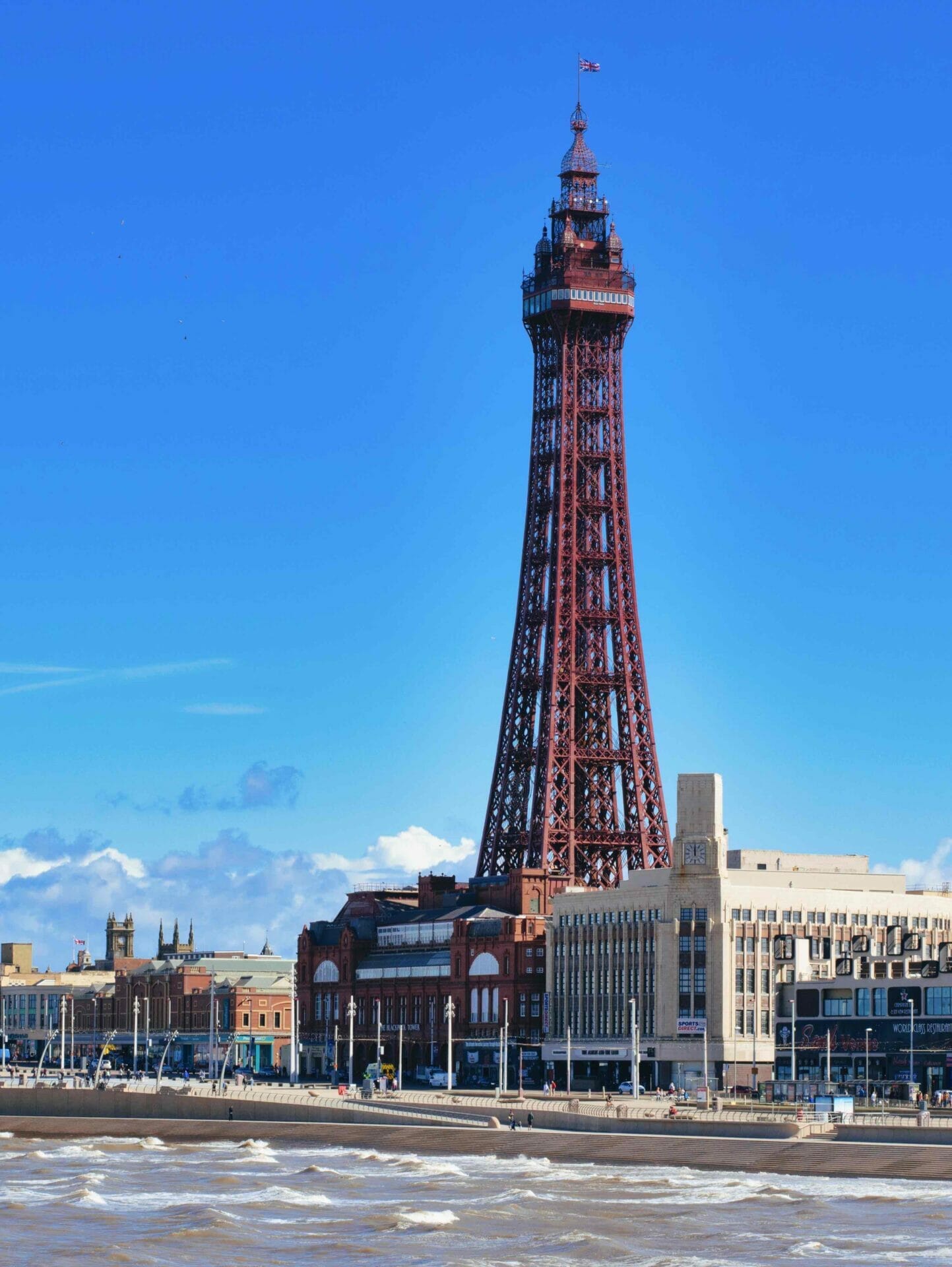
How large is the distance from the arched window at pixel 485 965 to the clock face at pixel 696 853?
74.6ft

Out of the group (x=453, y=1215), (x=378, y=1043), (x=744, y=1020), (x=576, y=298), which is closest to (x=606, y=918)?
(x=744, y=1020)

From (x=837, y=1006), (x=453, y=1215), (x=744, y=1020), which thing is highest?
(x=837, y=1006)

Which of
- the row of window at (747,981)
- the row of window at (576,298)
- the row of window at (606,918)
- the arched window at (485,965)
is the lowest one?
the row of window at (747,981)

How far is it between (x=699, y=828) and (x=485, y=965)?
24.9 m

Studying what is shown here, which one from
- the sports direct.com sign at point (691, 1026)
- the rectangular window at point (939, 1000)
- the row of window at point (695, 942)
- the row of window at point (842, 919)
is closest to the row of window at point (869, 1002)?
the rectangular window at point (939, 1000)

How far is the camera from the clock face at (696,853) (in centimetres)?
14525

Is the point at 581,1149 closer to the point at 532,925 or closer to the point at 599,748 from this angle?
the point at 532,925

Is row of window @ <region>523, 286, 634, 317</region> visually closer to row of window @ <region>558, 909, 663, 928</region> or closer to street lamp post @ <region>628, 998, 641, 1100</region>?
row of window @ <region>558, 909, 663, 928</region>

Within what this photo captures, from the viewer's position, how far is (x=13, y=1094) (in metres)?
149

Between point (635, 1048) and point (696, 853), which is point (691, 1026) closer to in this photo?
point (635, 1048)

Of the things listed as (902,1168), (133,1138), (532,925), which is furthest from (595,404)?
(902,1168)

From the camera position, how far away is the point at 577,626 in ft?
578

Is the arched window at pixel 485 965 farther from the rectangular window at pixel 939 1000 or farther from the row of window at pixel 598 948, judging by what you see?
Result: the rectangular window at pixel 939 1000

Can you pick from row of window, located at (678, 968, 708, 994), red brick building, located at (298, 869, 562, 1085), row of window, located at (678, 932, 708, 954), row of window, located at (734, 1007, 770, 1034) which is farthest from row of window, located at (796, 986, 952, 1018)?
red brick building, located at (298, 869, 562, 1085)
